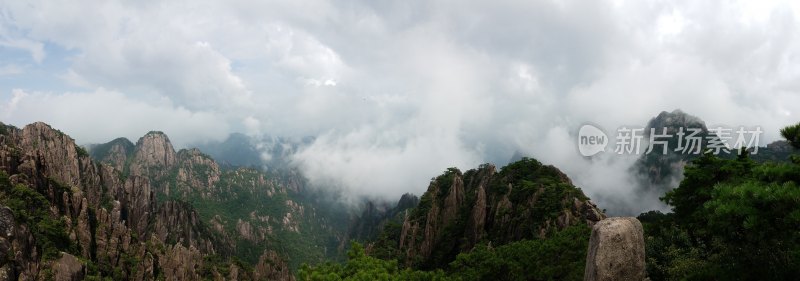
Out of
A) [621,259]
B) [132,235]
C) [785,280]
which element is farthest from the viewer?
[132,235]

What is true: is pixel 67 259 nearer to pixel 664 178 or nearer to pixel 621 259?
pixel 621 259

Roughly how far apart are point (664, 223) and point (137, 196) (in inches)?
6534

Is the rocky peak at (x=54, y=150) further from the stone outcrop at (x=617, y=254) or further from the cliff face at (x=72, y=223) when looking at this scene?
the stone outcrop at (x=617, y=254)

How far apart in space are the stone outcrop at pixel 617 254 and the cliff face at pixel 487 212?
3995cm

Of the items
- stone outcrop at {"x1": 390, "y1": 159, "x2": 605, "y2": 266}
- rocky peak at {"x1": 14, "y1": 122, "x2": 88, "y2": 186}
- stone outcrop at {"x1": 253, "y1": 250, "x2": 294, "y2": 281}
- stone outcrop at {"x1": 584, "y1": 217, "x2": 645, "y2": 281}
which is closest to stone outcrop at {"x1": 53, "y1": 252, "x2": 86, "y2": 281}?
rocky peak at {"x1": 14, "y1": 122, "x2": 88, "y2": 186}

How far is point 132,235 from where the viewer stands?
351 ft

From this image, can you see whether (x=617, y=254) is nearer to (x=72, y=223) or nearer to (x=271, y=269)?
(x=72, y=223)


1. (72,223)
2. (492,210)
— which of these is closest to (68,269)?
(72,223)

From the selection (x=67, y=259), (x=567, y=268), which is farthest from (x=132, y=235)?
(x=567, y=268)

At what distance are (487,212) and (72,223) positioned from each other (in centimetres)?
8644

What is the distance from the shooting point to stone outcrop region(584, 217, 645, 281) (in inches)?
706

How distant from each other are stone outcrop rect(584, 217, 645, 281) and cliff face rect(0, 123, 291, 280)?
81759 mm

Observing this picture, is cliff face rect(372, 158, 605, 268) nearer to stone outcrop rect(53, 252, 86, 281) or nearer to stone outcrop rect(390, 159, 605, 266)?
stone outcrop rect(390, 159, 605, 266)

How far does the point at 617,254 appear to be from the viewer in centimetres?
1797
